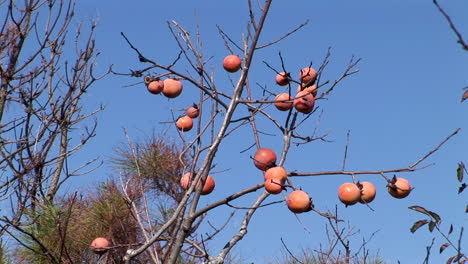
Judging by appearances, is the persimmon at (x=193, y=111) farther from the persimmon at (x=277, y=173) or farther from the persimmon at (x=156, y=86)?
the persimmon at (x=277, y=173)

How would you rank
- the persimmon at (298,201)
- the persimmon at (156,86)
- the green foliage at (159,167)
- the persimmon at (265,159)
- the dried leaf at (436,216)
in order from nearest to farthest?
the persimmon at (298,201) → the persimmon at (265,159) → the dried leaf at (436,216) → the persimmon at (156,86) → the green foliage at (159,167)

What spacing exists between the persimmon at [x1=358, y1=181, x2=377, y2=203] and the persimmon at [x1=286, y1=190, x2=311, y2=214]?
156 millimetres

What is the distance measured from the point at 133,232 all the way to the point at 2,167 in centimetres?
105

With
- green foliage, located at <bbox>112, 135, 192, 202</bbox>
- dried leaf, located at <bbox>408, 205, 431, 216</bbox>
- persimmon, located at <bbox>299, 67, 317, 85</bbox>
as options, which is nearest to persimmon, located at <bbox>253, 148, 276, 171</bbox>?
persimmon, located at <bbox>299, 67, 317, 85</bbox>

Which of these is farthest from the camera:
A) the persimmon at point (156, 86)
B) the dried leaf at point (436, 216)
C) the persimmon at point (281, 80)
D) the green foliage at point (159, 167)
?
the green foliage at point (159, 167)

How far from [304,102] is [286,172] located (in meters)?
0.36

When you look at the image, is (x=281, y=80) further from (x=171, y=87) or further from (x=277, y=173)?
(x=277, y=173)

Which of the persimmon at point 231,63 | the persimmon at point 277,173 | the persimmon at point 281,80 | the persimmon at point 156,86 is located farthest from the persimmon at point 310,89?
the persimmon at point 156,86

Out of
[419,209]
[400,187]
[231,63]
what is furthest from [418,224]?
[231,63]

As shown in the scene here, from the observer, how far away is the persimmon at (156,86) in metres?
2.26

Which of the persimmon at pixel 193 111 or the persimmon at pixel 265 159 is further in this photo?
the persimmon at pixel 193 111

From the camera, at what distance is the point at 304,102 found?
1.97 m

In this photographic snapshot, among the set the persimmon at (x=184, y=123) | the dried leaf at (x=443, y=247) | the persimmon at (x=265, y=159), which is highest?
the persimmon at (x=184, y=123)

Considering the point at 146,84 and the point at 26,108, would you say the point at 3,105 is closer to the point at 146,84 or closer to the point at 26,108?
the point at 26,108
